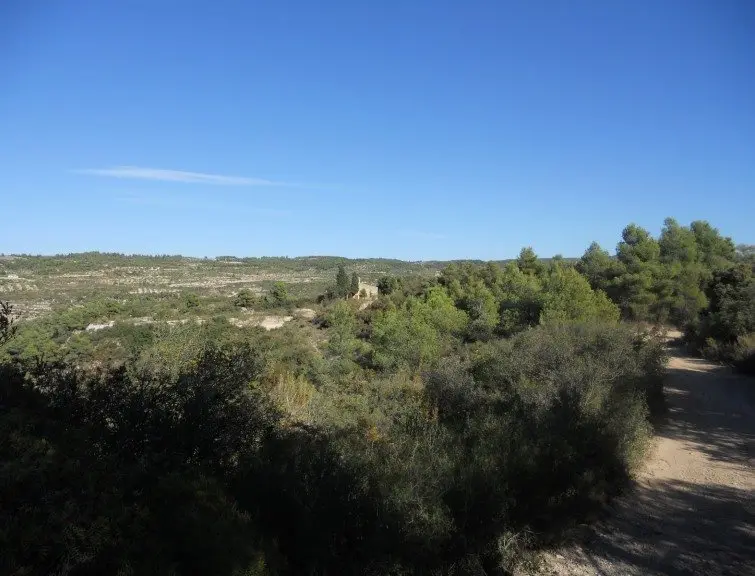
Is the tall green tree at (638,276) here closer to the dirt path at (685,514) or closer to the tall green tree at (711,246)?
the tall green tree at (711,246)

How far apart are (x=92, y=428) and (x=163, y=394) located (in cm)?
95

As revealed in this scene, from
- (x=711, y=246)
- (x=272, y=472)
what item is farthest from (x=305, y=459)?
(x=711, y=246)

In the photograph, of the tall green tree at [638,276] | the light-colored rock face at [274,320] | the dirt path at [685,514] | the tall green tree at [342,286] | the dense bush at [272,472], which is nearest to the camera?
the dense bush at [272,472]

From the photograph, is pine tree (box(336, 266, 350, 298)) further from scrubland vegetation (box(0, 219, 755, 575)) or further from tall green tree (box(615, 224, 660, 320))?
scrubland vegetation (box(0, 219, 755, 575))

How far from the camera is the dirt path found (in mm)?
6469

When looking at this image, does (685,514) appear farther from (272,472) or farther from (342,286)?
(342,286)

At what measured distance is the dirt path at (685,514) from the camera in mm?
6469

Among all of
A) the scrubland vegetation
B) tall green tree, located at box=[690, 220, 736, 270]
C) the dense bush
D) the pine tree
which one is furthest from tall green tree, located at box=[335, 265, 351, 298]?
the dense bush

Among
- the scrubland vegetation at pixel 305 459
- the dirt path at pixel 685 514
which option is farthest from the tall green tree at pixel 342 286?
the dirt path at pixel 685 514

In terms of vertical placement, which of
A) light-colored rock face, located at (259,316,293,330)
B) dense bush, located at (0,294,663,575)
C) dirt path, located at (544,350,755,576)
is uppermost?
dense bush, located at (0,294,663,575)

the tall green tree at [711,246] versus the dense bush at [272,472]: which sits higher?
the tall green tree at [711,246]

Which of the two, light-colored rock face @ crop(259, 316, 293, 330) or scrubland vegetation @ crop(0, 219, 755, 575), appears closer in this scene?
scrubland vegetation @ crop(0, 219, 755, 575)

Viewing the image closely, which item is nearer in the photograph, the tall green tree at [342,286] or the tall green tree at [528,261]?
the tall green tree at [528,261]

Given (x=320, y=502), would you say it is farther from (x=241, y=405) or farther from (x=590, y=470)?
(x=590, y=470)
